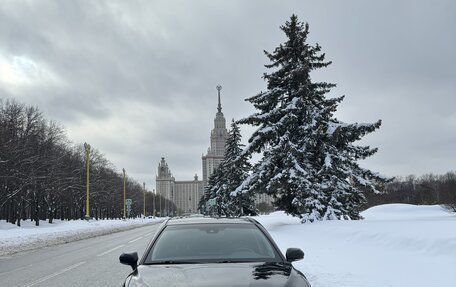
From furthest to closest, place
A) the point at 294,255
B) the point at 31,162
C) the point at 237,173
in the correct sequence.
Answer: the point at 237,173
the point at 31,162
the point at 294,255

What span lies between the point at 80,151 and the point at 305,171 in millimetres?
64906

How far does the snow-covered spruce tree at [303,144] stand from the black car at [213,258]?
18.6 metres

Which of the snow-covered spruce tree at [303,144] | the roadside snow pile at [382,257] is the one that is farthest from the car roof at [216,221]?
the snow-covered spruce tree at [303,144]

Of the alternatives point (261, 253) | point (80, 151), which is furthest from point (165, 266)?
point (80, 151)

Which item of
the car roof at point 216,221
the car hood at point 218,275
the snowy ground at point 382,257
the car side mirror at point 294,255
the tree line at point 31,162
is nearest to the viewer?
the car hood at point 218,275

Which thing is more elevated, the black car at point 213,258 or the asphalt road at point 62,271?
the black car at point 213,258

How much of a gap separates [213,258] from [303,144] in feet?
68.1

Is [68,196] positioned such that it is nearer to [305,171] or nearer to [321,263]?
[305,171]

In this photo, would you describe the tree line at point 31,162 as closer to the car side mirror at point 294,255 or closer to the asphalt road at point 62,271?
the asphalt road at point 62,271

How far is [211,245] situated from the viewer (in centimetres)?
485

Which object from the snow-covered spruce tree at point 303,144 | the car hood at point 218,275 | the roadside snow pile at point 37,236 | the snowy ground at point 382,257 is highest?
the snow-covered spruce tree at point 303,144

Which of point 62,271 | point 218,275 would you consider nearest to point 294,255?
point 218,275

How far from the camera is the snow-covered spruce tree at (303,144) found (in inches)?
931

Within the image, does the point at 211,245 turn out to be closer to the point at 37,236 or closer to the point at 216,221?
the point at 216,221
